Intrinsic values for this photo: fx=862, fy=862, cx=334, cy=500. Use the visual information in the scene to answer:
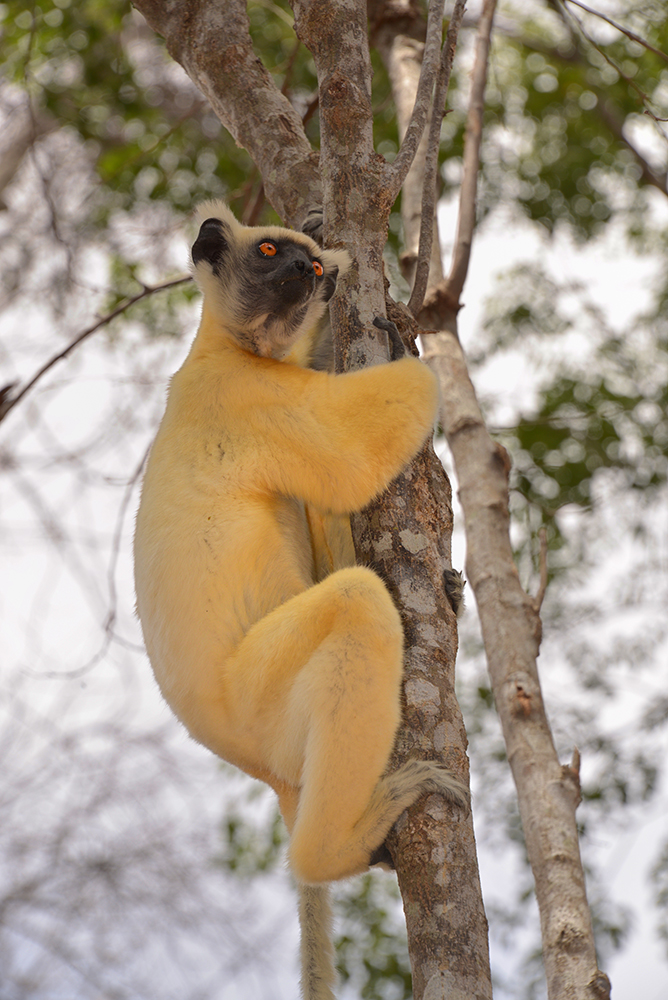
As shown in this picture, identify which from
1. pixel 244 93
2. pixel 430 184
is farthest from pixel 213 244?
pixel 430 184

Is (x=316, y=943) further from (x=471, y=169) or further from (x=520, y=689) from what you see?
(x=471, y=169)

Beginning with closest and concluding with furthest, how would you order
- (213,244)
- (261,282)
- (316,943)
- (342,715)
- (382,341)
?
(342,715)
(382,341)
(316,943)
(261,282)
(213,244)

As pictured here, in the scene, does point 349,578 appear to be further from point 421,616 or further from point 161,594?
point 161,594

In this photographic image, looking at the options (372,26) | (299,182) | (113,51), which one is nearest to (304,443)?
(299,182)

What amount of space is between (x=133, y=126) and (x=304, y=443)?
698 cm

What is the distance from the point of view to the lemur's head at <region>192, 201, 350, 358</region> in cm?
349

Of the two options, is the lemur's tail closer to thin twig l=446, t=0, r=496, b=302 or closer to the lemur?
the lemur

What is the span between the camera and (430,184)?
11.1 feet

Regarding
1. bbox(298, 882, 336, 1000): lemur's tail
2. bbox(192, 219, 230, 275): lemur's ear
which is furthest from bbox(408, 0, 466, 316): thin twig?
bbox(298, 882, 336, 1000): lemur's tail

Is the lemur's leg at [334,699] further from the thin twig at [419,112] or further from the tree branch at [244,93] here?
the tree branch at [244,93]

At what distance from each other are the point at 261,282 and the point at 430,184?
80cm

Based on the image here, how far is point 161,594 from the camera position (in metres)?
3.05

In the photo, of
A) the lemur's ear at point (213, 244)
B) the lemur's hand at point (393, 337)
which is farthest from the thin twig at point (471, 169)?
the lemur's hand at point (393, 337)

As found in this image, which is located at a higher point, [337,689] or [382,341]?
[382,341]
